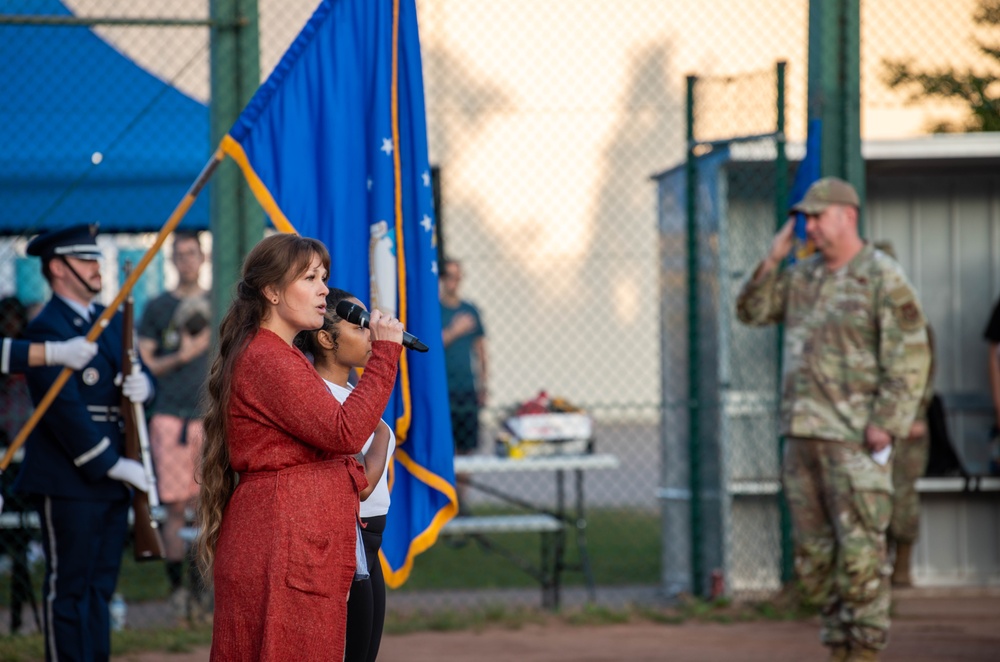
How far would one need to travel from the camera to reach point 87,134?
29.5ft

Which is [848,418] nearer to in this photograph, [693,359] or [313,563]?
[693,359]

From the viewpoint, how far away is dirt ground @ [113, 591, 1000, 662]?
6.72 meters

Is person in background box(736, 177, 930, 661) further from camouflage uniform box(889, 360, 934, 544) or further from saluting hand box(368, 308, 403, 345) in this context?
saluting hand box(368, 308, 403, 345)

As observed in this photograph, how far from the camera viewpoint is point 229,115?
7180 millimetres

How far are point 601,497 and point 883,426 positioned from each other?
354 inches

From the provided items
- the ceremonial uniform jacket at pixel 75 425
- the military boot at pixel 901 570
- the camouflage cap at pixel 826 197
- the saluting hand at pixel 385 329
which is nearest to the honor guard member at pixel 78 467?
the ceremonial uniform jacket at pixel 75 425

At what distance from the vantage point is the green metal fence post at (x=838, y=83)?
25.1 feet

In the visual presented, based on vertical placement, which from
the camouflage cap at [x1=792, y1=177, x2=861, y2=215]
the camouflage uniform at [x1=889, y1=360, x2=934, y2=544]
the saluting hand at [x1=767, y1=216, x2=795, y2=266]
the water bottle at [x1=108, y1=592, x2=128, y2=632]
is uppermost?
the camouflage cap at [x1=792, y1=177, x2=861, y2=215]

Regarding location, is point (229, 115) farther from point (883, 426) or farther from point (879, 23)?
point (879, 23)

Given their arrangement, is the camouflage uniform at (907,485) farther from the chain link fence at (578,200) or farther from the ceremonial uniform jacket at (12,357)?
the ceremonial uniform jacket at (12,357)

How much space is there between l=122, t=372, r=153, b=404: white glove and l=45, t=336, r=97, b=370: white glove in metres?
0.24

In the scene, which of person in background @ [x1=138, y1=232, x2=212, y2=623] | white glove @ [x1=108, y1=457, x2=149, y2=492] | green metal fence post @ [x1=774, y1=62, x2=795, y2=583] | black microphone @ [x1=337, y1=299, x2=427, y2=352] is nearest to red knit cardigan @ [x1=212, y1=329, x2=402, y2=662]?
black microphone @ [x1=337, y1=299, x2=427, y2=352]

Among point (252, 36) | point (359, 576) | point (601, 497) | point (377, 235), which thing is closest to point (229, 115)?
point (252, 36)

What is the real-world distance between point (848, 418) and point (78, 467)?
3.52 metres
